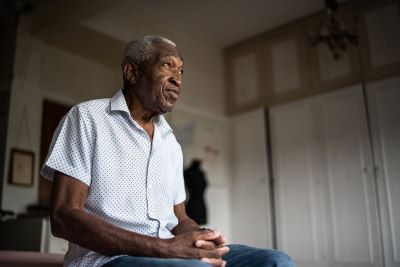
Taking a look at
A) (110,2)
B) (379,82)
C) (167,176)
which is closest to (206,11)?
(110,2)

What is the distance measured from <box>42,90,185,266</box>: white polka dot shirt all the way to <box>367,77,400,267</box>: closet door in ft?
9.93

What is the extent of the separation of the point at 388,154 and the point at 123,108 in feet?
10.6

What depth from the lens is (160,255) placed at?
90 cm

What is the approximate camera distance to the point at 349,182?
389 cm

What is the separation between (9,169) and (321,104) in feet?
10.2

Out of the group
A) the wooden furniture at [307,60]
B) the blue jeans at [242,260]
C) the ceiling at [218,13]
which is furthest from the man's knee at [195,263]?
the wooden furniture at [307,60]

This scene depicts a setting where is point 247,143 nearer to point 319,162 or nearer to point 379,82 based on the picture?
point 319,162

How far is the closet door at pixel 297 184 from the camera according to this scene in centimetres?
409

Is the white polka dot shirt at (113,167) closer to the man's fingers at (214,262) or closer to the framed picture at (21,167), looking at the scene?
the man's fingers at (214,262)

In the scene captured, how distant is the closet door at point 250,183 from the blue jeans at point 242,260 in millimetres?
3419

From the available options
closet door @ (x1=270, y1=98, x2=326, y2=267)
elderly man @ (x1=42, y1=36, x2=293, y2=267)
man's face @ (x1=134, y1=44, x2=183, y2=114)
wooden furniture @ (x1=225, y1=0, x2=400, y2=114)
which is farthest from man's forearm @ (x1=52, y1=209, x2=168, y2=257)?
wooden furniture @ (x1=225, y1=0, x2=400, y2=114)

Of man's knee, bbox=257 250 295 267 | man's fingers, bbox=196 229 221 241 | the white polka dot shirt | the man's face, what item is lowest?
man's knee, bbox=257 250 295 267

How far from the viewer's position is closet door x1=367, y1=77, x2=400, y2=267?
11.6 ft

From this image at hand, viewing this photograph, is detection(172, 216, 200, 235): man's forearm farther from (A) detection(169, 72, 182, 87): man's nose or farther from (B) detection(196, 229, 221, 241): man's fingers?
(A) detection(169, 72, 182, 87): man's nose
